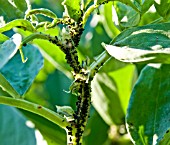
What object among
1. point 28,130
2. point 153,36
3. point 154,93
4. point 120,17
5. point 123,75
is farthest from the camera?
point 123,75

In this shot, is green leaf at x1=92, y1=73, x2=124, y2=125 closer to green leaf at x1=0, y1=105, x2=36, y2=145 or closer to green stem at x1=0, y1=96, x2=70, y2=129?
green leaf at x1=0, y1=105, x2=36, y2=145

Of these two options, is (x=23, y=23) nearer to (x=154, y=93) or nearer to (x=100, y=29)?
(x=154, y=93)

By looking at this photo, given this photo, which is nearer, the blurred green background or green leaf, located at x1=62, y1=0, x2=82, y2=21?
green leaf, located at x1=62, y1=0, x2=82, y2=21

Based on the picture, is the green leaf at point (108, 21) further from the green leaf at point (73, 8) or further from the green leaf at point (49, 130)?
the green leaf at point (73, 8)

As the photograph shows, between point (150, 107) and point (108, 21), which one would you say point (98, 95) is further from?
point (150, 107)

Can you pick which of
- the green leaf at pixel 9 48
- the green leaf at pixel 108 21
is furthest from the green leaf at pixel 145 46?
the green leaf at pixel 108 21

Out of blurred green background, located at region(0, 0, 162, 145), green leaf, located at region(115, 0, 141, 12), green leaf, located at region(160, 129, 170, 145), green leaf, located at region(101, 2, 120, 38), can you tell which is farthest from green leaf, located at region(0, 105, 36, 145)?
green leaf, located at region(115, 0, 141, 12)

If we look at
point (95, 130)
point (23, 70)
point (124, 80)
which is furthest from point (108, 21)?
point (23, 70)

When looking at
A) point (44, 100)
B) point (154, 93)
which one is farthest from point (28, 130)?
point (154, 93)
